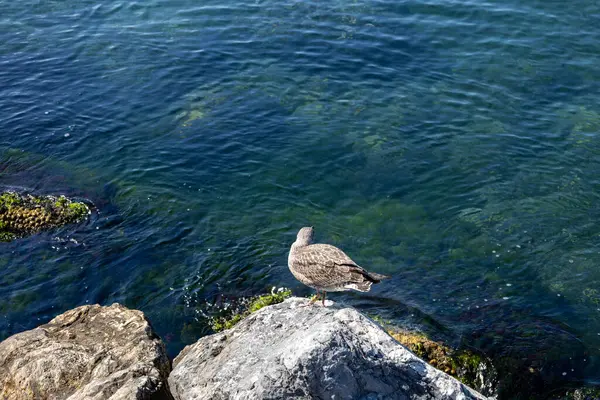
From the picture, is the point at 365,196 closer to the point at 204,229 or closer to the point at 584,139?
the point at 204,229

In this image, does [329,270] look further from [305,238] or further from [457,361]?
[457,361]

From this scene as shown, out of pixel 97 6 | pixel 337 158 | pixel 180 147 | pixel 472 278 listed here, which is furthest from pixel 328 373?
pixel 97 6

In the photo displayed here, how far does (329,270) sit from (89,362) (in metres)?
4.39

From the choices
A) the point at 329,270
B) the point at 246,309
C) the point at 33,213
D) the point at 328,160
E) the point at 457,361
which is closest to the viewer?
the point at 329,270

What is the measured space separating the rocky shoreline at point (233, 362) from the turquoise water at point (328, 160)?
3839mm

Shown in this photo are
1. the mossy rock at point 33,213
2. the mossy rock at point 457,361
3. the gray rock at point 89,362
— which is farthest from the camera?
the mossy rock at point 33,213

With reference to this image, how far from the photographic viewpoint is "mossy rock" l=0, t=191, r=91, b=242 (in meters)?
18.9

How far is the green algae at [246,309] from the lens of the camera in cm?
1510

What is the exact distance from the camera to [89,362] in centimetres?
1110

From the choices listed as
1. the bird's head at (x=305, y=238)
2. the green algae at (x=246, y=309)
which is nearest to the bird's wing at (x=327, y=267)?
the bird's head at (x=305, y=238)

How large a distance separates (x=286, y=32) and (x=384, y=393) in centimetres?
2283

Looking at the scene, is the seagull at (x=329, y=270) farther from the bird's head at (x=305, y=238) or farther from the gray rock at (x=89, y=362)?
the gray rock at (x=89, y=362)

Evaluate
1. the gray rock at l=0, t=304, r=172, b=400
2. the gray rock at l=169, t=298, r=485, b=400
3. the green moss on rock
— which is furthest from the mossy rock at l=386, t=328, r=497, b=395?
the gray rock at l=0, t=304, r=172, b=400

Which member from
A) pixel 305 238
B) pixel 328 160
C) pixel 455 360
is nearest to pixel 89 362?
pixel 305 238
